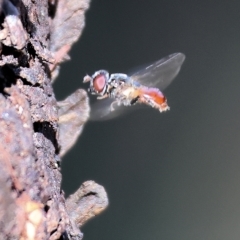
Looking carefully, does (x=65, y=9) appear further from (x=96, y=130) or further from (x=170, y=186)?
(x=170, y=186)

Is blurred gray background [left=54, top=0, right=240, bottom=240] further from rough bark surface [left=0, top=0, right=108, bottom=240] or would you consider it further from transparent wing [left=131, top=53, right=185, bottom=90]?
rough bark surface [left=0, top=0, right=108, bottom=240]

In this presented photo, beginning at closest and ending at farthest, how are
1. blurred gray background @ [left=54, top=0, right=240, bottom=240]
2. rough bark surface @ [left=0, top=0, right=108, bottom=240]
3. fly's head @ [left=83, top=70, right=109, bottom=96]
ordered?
rough bark surface @ [left=0, top=0, right=108, bottom=240], fly's head @ [left=83, top=70, right=109, bottom=96], blurred gray background @ [left=54, top=0, right=240, bottom=240]

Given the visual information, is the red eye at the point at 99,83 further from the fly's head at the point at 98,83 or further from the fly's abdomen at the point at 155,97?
the fly's abdomen at the point at 155,97

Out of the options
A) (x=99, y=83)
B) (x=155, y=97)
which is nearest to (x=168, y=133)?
(x=155, y=97)

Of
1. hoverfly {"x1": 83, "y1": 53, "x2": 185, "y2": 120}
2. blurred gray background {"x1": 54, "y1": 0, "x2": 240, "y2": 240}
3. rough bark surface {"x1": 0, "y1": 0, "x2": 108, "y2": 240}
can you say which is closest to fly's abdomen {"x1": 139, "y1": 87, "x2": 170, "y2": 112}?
hoverfly {"x1": 83, "y1": 53, "x2": 185, "y2": 120}

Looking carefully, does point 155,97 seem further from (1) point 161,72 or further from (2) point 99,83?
(2) point 99,83

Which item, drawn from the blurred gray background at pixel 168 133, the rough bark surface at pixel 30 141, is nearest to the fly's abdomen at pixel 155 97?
the rough bark surface at pixel 30 141
